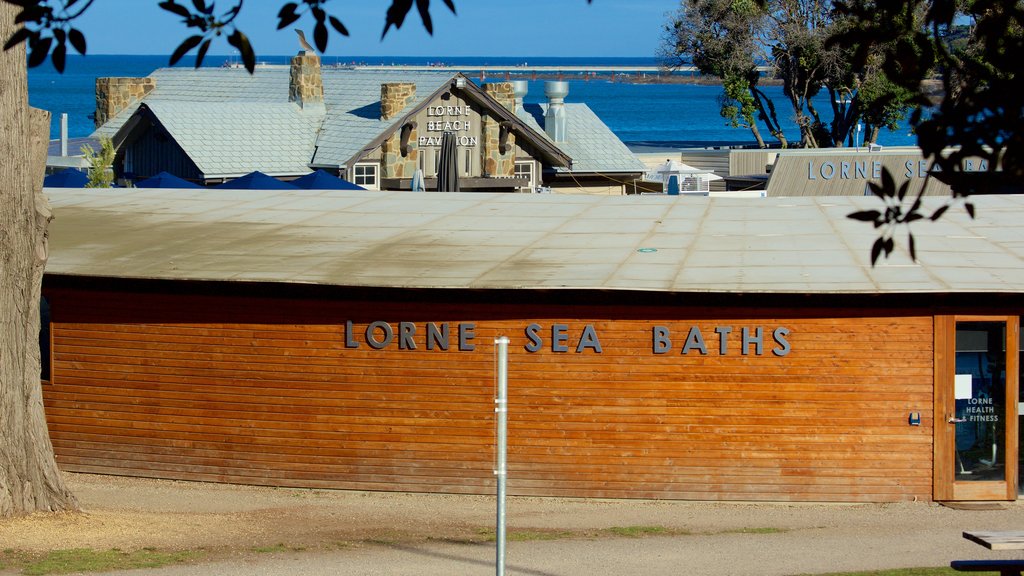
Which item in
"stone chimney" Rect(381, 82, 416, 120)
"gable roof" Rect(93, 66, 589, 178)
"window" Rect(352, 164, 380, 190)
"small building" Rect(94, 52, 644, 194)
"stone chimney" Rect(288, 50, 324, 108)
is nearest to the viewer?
"gable roof" Rect(93, 66, 589, 178)

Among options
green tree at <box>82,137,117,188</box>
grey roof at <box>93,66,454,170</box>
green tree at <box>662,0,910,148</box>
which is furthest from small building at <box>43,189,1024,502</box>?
green tree at <box>662,0,910,148</box>

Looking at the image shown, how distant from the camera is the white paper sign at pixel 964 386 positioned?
14.8 m

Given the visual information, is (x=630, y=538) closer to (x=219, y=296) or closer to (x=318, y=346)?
(x=318, y=346)

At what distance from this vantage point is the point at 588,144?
4575 centimetres

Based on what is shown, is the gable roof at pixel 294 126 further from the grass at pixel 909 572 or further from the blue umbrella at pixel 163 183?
the grass at pixel 909 572

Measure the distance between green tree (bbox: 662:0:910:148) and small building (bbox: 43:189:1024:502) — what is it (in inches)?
1867

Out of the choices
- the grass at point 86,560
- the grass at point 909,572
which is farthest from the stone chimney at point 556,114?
the grass at point 909,572

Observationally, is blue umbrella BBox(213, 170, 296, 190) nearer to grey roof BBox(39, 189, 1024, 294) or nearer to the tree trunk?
grey roof BBox(39, 189, 1024, 294)

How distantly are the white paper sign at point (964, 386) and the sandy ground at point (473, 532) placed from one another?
1268mm

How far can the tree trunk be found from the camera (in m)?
13.4

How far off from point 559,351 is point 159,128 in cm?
2722

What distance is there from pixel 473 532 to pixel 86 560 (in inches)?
147

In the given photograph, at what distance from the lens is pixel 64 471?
16656 mm

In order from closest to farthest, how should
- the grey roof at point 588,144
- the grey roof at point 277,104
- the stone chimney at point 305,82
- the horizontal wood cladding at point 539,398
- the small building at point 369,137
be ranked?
the horizontal wood cladding at point 539,398 → the small building at point 369,137 → the grey roof at point 277,104 → the stone chimney at point 305,82 → the grey roof at point 588,144
